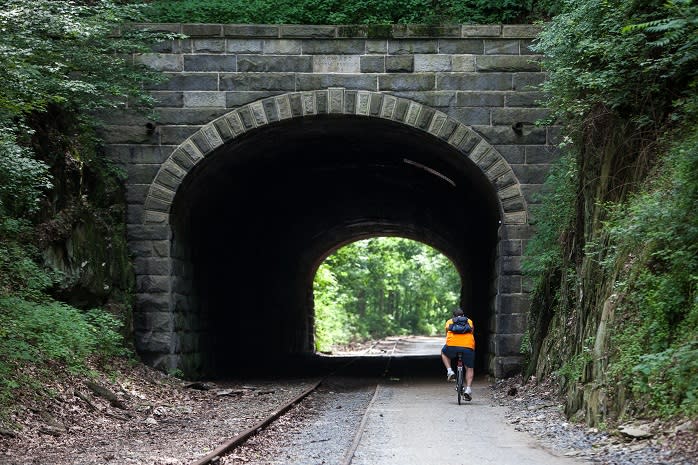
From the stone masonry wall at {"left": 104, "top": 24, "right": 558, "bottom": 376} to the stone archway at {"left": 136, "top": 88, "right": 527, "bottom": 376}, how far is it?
26 millimetres

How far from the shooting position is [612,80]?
1141 centimetres

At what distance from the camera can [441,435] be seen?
9.94 meters

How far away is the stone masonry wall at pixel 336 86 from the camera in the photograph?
15695mm

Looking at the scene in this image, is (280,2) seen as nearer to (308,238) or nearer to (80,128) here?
(80,128)

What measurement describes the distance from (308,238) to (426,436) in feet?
60.7

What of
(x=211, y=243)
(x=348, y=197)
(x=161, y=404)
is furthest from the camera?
(x=348, y=197)

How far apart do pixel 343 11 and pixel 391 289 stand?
145ft

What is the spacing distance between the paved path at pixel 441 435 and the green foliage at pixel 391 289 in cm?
3173

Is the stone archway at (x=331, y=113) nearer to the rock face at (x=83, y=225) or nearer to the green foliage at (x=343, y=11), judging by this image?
the rock face at (x=83, y=225)

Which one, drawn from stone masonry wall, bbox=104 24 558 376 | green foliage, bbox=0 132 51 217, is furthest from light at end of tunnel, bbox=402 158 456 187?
green foliage, bbox=0 132 51 217

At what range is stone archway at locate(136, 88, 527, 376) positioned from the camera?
15.6 m

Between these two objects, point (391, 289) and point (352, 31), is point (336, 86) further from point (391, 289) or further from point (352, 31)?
point (391, 289)

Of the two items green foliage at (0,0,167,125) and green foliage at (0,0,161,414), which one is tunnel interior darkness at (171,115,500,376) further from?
green foliage at (0,0,167,125)

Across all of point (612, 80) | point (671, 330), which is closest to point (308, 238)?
point (612, 80)
